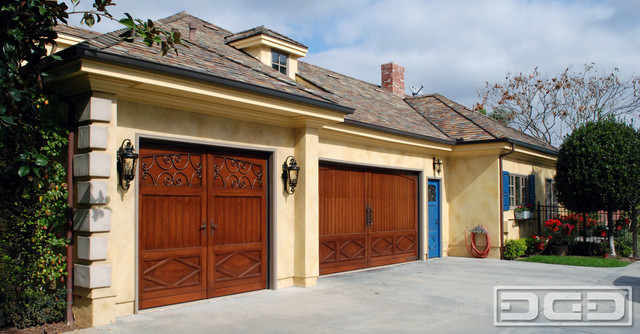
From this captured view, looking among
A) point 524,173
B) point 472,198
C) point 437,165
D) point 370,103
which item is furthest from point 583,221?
point 370,103

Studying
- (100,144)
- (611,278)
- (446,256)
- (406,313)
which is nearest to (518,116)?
(446,256)

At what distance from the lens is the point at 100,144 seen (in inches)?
262

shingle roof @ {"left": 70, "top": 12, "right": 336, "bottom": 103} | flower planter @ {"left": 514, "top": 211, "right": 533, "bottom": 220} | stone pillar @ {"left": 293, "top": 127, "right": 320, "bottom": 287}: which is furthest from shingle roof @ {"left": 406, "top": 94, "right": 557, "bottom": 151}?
shingle roof @ {"left": 70, "top": 12, "right": 336, "bottom": 103}

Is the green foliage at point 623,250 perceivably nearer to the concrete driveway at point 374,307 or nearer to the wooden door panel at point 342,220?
the concrete driveway at point 374,307

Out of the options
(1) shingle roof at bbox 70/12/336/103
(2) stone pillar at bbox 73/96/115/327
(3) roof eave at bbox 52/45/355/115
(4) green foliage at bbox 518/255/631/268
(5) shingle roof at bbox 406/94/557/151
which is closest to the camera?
(3) roof eave at bbox 52/45/355/115

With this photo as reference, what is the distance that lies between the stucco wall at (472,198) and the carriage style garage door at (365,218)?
1.77 metres

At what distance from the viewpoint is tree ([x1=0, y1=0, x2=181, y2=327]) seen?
5.88 metres

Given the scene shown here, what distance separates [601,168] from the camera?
1405cm

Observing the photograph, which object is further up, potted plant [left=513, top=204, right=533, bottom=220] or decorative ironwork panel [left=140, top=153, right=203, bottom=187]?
decorative ironwork panel [left=140, top=153, right=203, bottom=187]

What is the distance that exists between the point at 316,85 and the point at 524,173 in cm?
757

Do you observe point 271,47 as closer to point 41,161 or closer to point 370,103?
point 370,103

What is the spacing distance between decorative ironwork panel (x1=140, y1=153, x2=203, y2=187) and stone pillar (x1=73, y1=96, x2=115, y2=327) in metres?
0.81

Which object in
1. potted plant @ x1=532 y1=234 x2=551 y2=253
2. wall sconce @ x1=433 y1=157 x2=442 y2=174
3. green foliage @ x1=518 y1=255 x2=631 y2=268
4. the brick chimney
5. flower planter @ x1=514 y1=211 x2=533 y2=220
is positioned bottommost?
green foliage @ x1=518 y1=255 x2=631 y2=268

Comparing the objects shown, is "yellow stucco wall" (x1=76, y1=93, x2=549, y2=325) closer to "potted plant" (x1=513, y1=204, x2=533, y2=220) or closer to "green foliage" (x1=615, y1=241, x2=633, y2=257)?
"potted plant" (x1=513, y1=204, x2=533, y2=220)
